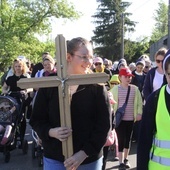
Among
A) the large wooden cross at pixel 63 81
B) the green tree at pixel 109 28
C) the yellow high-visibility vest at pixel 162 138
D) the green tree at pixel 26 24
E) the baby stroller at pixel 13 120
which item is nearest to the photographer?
the yellow high-visibility vest at pixel 162 138

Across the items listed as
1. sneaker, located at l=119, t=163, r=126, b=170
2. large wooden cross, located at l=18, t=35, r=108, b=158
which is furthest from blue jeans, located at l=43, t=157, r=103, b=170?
sneaker, located at l=119, t=163, r=126, b=170

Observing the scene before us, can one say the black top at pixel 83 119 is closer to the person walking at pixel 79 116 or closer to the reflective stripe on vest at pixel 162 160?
the person walking at pixel 79 116

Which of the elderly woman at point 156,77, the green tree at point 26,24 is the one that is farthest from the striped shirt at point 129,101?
the green tree at point 26,24

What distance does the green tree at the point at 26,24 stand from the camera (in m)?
27.8

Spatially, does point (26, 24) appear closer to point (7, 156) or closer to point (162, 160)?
point (7, 156)

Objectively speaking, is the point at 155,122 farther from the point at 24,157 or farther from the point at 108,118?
the point at 24,157

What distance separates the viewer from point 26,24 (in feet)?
98.9

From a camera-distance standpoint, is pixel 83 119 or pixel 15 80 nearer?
→ pixel 83 119

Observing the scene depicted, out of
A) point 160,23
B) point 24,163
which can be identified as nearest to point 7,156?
point 24,163

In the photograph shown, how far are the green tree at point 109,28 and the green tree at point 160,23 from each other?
1468cm

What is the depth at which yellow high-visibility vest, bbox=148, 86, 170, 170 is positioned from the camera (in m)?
2.25

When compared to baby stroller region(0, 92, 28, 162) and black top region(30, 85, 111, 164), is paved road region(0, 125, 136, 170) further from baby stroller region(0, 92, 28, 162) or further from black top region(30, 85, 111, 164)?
black top region(30, 85, 111, 164)

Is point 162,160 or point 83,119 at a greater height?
point 83,119

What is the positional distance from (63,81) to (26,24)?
2848 cm
